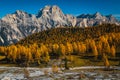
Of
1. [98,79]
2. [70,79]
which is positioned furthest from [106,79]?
[70,79]

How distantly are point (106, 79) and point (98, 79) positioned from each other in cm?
316

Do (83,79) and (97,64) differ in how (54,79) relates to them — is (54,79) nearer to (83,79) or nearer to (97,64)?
(83,79)

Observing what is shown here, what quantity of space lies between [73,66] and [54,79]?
85.0 metres

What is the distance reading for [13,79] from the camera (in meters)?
125

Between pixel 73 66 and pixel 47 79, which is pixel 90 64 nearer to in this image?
pixel 73 66

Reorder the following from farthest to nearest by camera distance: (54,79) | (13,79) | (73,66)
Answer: (73,66) → (13,79) → (54,79)

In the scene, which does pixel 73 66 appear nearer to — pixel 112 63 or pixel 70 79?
pixel 112 63

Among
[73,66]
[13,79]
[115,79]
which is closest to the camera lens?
[115,79]

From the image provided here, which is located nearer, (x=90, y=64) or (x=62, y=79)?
(x=62, y=79)

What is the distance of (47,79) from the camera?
374ft

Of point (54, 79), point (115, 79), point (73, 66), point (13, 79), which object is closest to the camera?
point (115, 79)

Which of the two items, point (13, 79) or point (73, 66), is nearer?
point (13, 79)

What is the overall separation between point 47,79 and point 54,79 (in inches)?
130

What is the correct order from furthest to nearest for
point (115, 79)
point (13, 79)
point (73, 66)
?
point (73, 66), point (13, 79), point (115, 79)
